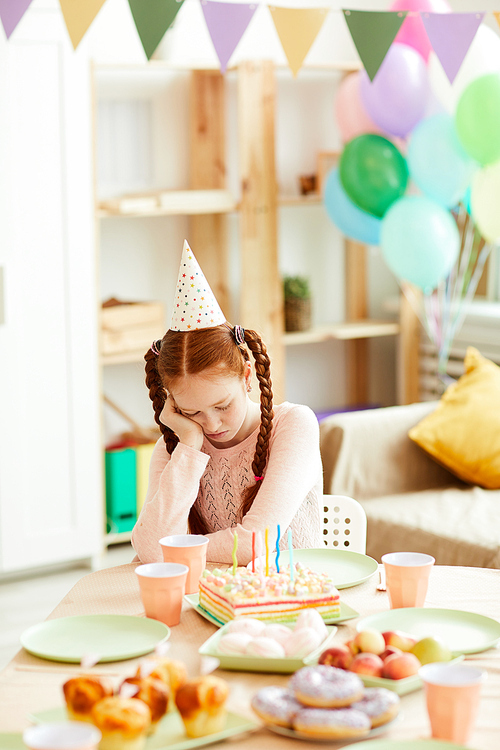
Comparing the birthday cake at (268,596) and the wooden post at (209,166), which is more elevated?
the wooden post at (209,166)

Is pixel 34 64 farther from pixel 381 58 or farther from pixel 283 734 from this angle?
pixel 283 734

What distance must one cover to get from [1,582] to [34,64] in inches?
71.1

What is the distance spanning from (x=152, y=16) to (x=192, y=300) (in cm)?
81

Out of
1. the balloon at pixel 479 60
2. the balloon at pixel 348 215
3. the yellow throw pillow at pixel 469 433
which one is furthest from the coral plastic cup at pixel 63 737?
the balloon at pixel 348 215

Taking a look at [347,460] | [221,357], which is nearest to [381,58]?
[221,357]

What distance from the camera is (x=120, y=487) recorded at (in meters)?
3.56

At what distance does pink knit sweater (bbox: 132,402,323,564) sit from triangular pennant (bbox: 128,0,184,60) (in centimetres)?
92

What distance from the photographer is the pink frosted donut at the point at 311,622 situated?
1.12m

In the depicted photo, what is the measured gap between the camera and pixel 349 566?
1.48 metres

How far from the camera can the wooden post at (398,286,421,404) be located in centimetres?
407

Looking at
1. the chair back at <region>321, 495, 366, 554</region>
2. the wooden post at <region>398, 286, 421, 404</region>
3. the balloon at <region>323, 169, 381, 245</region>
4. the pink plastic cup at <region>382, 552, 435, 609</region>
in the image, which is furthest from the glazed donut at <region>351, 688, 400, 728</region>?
the wooden post at <region>398, 286, 421, 404</region>

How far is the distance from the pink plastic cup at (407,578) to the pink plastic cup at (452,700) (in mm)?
337

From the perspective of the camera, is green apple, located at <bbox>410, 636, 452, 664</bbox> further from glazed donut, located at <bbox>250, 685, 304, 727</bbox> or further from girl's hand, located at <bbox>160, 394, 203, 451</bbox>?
girl's hand, located at <bbox>160, 394, 203, 451</bbox>

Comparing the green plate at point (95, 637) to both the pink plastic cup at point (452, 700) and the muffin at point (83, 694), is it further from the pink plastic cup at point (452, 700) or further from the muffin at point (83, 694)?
the pink plastic cup at point (452, 700)
